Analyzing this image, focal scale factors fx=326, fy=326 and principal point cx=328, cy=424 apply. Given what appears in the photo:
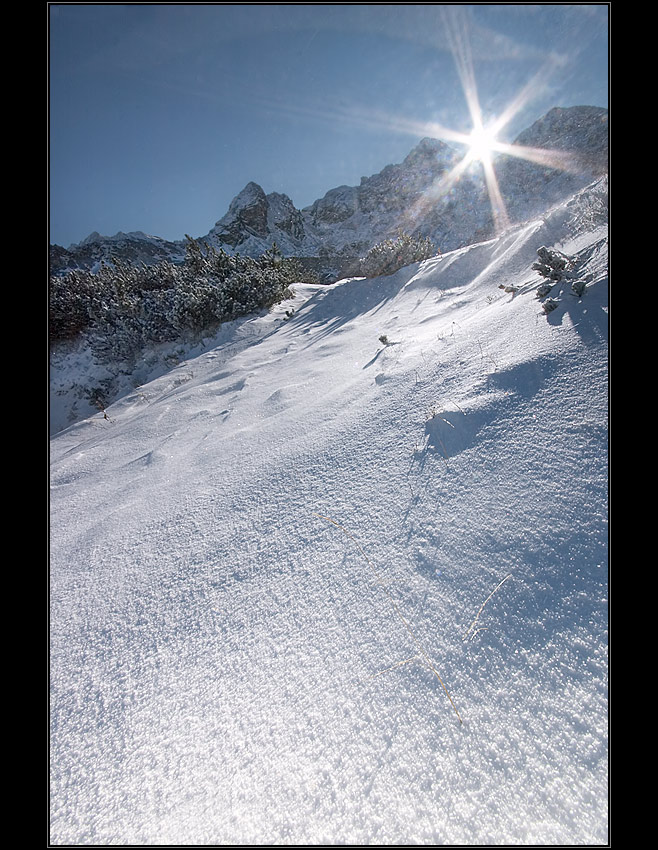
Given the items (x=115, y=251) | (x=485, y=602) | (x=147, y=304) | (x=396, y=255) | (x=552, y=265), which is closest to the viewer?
(x=485, y=602)

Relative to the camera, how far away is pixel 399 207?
29.5 m

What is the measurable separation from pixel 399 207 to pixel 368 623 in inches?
1402

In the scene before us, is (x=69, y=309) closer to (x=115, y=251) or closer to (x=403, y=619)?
(x=403, y=619)

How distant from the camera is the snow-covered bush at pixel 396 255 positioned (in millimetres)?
6766

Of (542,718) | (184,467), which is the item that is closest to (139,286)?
(184,467)

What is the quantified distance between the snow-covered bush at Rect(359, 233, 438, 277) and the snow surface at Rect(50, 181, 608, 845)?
5502mm

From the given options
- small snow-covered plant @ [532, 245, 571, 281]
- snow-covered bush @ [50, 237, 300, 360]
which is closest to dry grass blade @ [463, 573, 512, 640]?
small snow-covered plant @ [532, 245, 571, 281]

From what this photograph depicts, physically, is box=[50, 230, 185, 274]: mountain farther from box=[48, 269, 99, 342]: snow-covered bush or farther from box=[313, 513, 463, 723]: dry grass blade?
box=[313, 513, 463, 723]: dry grass blade

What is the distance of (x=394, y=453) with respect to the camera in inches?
51.0

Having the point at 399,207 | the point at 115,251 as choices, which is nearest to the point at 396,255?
the point at 115,251

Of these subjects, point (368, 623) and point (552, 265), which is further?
point (552, 265)

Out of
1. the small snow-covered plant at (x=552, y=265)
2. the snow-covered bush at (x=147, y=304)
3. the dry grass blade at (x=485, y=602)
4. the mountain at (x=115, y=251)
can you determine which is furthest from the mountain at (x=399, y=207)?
the dry grass blade at (x=485, y=602)
